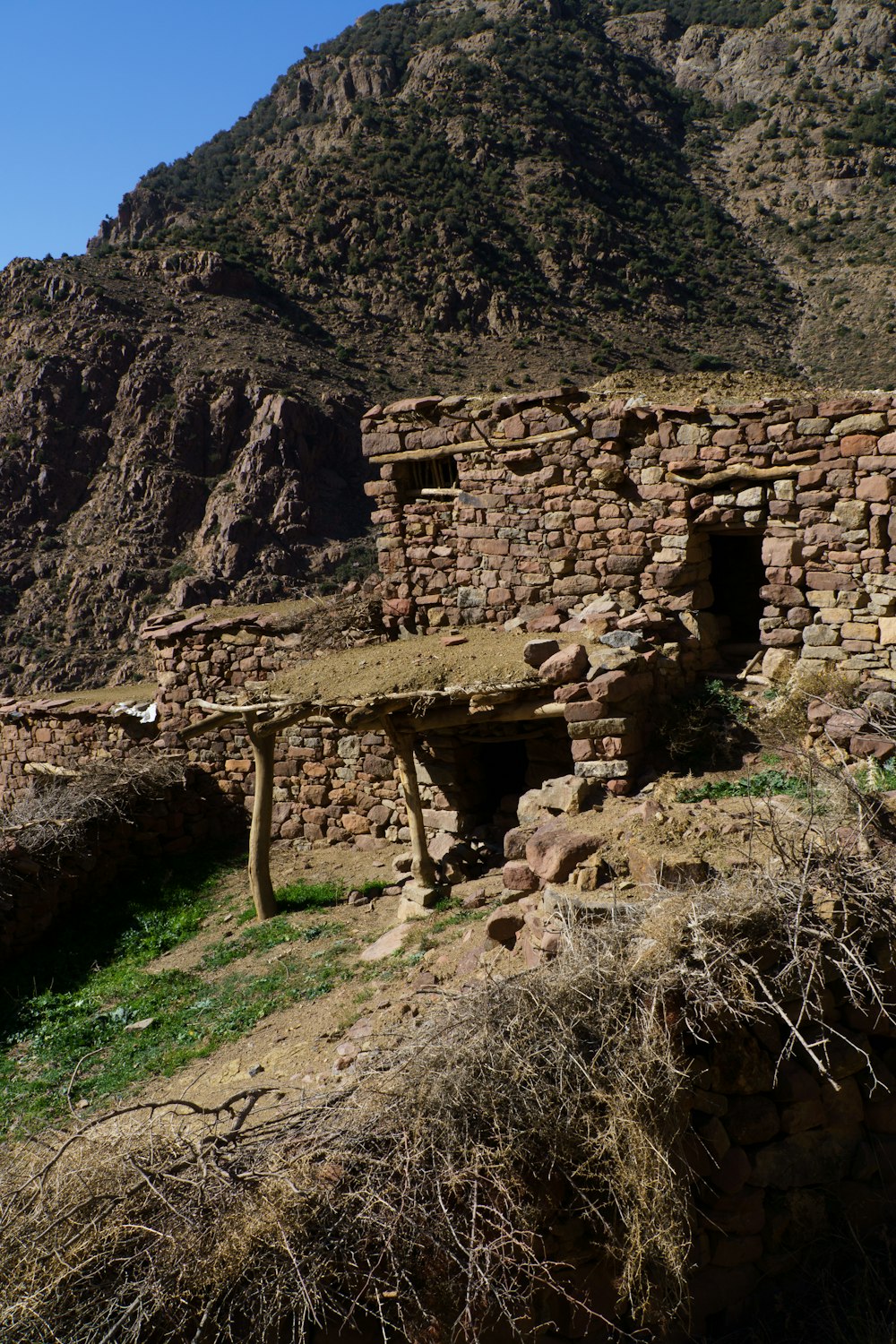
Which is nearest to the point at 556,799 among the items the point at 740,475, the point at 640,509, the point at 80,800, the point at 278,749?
the point at 640,509

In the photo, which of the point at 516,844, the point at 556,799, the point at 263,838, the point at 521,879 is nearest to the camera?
the point at 521,879

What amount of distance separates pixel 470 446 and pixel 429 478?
76 cm

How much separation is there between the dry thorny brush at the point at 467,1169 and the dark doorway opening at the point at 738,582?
5.76 meters

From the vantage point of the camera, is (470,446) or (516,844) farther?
(470,446)

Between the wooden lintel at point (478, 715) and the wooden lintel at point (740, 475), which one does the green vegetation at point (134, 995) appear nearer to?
the wooden lintel at point (478, 715)

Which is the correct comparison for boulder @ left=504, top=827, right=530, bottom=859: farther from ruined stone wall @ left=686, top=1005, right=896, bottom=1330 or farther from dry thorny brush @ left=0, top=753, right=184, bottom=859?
dry thorny brush @ left=0, top=753, right=184, bottom=859

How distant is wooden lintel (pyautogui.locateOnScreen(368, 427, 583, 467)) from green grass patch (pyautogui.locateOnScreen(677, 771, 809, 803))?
3.89 meters

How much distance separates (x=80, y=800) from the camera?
36.3 ft

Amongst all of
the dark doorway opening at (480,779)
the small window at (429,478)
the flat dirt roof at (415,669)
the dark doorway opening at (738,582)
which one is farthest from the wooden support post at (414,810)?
the dark doorway opening at (738,582)

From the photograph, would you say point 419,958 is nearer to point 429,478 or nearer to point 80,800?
point 80,800

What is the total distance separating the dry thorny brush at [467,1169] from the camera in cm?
357

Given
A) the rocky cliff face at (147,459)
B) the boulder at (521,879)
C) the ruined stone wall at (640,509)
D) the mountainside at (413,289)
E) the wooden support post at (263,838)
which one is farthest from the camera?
the rocky cliff face at (147,459)

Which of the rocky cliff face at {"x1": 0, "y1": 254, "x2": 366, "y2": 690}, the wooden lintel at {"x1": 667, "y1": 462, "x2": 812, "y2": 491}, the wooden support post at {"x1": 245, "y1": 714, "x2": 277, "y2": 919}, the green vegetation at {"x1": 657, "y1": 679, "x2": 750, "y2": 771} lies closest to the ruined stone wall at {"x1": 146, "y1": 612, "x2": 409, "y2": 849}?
the wooden support post at {"x1": 245, "y1": 714, "x2": 277, "y2": 919}

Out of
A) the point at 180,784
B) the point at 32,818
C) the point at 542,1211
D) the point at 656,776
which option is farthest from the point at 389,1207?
the point at 180,784
